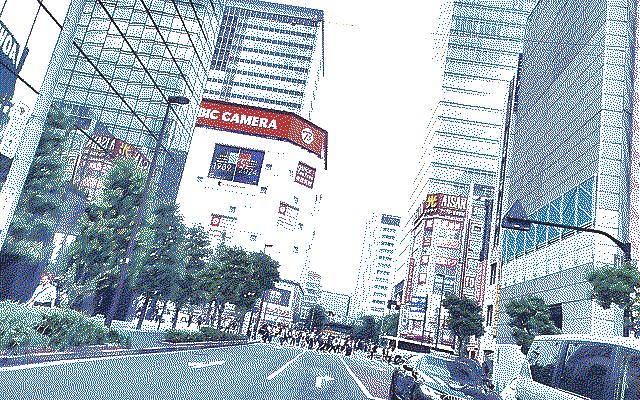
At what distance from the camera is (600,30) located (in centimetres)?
4312

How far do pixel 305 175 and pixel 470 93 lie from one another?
4334 centimetres

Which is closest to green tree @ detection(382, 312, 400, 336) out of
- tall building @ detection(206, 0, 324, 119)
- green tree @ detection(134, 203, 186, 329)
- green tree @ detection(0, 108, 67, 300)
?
tall building @ detection(206, 0, 324, 119)

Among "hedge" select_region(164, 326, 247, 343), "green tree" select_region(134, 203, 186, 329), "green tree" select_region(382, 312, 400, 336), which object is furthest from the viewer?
"green tree" select_region(382, 312, 400, 336)

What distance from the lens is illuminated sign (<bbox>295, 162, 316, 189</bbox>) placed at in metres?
127

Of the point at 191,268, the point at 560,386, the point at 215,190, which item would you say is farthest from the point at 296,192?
the point at 560,386

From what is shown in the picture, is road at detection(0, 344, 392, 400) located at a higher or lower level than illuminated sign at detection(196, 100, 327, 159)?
lower

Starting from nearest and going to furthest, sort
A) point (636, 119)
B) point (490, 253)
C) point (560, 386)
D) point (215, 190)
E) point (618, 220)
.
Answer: point (560, 386), point (618, 220), point (636, 119), point (490, 253), point (215, 190)

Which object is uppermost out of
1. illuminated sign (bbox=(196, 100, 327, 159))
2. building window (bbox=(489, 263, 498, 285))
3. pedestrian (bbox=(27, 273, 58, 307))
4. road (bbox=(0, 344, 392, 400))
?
illuminated sign (bbox=(196, 100, 327, 159))

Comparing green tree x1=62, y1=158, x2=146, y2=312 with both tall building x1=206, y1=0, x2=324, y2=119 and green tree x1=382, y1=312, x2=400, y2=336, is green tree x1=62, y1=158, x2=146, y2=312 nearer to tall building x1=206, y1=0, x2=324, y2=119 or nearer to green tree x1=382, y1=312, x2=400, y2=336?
green tree x1=382, y1=312, x2=400, y2=336

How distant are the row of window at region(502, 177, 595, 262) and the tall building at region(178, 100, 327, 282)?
2894 inches

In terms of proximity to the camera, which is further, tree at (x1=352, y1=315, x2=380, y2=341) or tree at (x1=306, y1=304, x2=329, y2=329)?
tree at (x1=352, y1=315, x2=380, y2=341)

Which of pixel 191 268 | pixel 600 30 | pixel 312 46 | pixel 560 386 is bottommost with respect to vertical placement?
pixel 560 386

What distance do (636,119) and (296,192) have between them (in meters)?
91.6

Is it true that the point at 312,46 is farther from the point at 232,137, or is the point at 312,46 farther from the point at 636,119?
the point at 636,119
